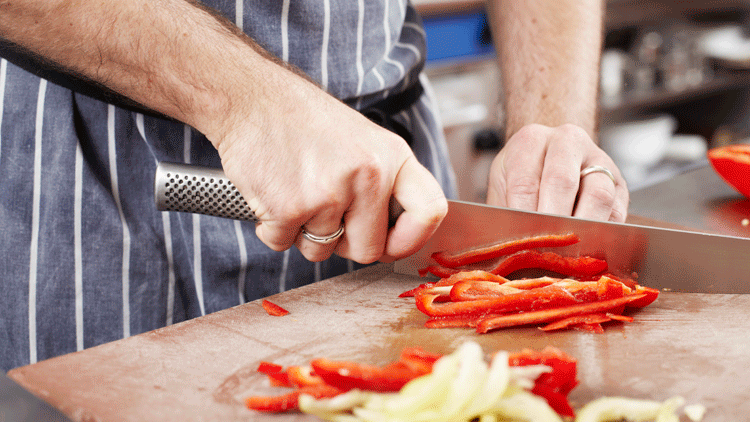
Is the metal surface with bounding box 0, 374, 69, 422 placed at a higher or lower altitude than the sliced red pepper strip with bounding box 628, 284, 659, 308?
lower

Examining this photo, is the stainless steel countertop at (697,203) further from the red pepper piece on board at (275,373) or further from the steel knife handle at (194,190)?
the red pepper piece on board at (275,373)

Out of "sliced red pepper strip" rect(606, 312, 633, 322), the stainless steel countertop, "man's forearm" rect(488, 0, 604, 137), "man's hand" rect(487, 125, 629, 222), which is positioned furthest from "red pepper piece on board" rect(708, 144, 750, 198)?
"sliced red pepper strip" rect(606, 312, 633, 322)

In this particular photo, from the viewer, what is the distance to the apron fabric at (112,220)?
1.21 metres

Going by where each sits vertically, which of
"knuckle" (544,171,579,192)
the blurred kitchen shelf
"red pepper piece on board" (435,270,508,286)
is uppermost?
the blurred kitchen shelf

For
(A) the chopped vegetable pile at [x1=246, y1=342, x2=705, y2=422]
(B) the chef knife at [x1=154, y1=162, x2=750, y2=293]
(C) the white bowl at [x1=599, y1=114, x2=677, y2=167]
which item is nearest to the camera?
(A) the chopped vegetable pile at [x1=246, y1=342, x2=705, y2=422]

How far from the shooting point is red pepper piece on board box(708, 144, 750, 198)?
1.69 meters

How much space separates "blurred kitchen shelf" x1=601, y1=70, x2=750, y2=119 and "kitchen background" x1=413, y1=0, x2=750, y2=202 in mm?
11

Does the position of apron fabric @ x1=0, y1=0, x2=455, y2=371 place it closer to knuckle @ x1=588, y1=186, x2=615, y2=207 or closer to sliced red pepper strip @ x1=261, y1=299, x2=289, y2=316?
sliced red pepper strip @ x1=261, y1=299, x2=289, y2=316

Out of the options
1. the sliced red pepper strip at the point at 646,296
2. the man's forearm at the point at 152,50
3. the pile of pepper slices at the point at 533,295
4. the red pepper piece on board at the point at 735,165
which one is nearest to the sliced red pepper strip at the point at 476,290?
the pile of pepper slices at the point at 533,295

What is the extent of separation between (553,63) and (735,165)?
606mm

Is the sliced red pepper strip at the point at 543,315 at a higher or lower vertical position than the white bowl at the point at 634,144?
lower

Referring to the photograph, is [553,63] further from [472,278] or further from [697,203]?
[472,278]

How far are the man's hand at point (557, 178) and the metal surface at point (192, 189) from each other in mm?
634

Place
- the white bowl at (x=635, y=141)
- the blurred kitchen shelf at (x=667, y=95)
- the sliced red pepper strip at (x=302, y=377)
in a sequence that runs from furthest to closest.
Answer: the blurred kitchen shelf at (x=667, y=95)
the white bowl at (x=635, y=141)
the sliced red pepper strip at (x=302, y=377)
